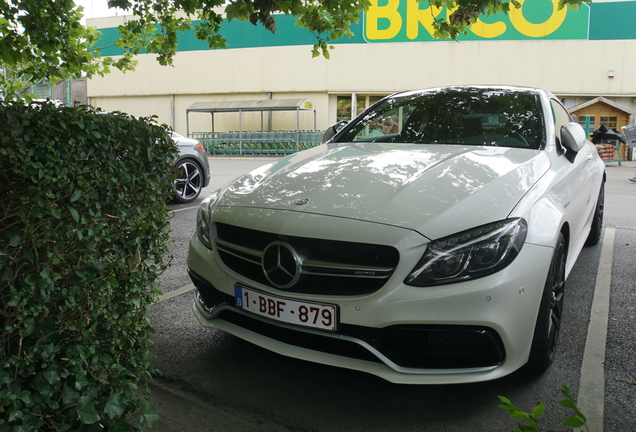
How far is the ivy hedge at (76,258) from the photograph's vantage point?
1.62 metres

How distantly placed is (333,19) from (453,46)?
729 inches

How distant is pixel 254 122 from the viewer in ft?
87.1

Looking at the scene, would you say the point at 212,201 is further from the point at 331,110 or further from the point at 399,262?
the point at 331,110

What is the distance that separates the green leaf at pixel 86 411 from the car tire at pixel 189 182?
619cm

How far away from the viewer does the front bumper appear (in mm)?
2076

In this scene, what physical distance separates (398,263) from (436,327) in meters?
0.29

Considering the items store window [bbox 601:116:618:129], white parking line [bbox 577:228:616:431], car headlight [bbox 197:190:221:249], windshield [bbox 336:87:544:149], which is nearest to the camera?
white parking line [bbox 577:228:616:431]

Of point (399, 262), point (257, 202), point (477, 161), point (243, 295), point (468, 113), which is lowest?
point (243, 295)

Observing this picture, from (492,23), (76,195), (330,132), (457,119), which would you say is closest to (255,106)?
(492,23)

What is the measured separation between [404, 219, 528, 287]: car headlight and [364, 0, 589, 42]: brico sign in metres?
20.9

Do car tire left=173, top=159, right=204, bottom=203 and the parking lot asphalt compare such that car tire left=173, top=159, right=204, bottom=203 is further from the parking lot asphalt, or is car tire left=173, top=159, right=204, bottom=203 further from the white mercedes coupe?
the white mercedes coupe

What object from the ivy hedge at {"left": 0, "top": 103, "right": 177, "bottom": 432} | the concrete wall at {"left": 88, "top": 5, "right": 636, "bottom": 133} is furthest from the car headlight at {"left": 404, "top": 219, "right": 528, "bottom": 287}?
the concrete wall at {"left": 88, "top": 5, "right": 636, "bottom": 133}

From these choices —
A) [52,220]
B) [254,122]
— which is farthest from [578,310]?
[254,122]

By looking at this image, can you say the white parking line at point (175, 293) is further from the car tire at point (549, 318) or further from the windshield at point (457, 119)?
the car tire at point (549, 318)
